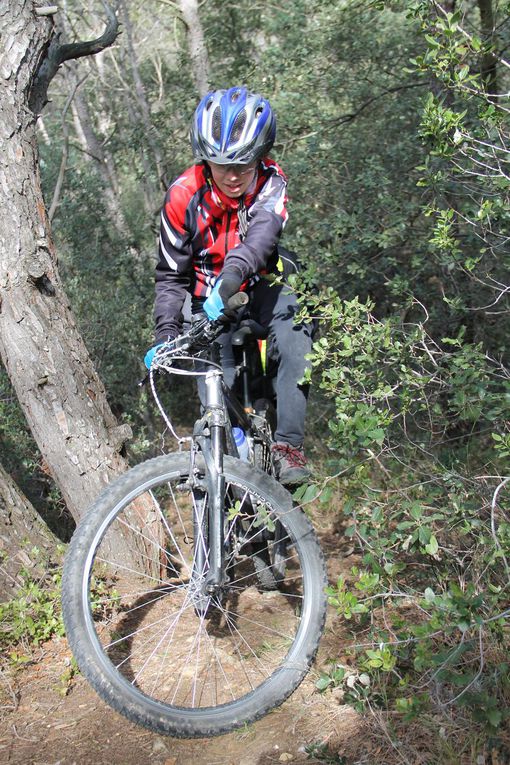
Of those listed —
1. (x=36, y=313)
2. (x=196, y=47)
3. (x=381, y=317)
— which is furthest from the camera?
(x=196, y=47)

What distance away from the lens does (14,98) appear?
366 cm

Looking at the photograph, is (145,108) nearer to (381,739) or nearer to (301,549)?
(301,549)

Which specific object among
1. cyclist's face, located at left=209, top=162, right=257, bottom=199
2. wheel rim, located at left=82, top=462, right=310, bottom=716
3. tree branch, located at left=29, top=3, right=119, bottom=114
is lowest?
wheel rim, located at left=82, top=462, right=310, bottom=716

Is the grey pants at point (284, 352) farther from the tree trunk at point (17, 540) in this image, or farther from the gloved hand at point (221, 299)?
the tree trunk at point (17, 540)

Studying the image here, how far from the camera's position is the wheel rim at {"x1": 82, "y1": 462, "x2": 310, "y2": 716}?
2.94 meters

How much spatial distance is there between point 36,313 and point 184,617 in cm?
172

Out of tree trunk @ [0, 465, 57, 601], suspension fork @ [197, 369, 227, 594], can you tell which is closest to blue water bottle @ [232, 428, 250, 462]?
suspension fork @ [197, 369, 227, 594]

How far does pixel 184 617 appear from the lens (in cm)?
369

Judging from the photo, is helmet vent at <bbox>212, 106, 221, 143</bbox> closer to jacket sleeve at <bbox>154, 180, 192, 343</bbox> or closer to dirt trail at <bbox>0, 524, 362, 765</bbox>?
jacket sleeve at <bbox>154, 180, 192, 343</bbox>

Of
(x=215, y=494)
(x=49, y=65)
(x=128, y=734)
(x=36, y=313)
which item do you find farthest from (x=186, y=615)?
(x=49, y=65)

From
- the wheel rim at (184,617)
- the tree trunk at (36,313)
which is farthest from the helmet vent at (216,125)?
the wheel rim at (184,617)

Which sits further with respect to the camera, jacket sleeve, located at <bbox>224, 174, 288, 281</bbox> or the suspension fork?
jacket sleeve, located at <bbox>224, 174, 288, 281</bbox>

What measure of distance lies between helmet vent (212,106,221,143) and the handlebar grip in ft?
2.60

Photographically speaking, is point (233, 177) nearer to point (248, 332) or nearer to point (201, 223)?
point (201, 223)
